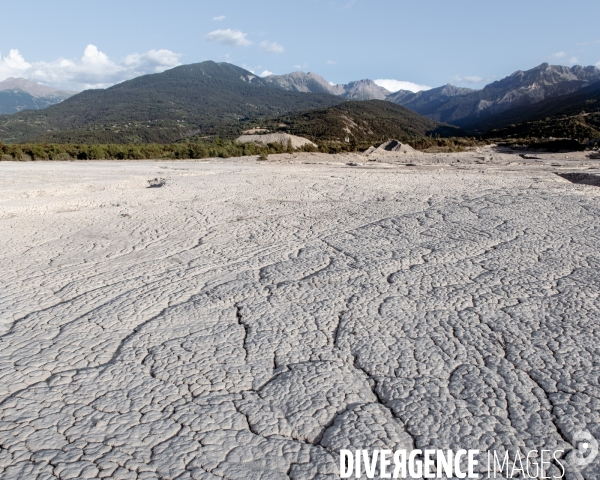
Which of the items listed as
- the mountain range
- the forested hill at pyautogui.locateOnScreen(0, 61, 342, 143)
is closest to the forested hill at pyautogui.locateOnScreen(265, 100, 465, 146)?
the mountain range

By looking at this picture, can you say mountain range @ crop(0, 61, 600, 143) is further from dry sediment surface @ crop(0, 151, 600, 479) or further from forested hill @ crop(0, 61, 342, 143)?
dry sediment surface @ crop(0, 151, 600, 479)

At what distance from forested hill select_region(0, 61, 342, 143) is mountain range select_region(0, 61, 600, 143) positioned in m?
0.26

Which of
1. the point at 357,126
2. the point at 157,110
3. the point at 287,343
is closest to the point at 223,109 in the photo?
the point at 157,110

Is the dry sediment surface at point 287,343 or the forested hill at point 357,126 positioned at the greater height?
the dry sediment surface at point 287,343

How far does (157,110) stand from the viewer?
12581 centimetres

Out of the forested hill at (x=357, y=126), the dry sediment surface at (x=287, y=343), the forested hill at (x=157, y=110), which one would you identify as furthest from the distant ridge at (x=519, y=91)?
the dry sediment surface at (x=287, y=343)

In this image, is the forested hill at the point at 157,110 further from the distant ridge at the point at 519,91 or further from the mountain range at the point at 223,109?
the distant ridge at the point at 519,91

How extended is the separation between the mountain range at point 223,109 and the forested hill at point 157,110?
0.26m

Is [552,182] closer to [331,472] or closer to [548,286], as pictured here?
[548,286]

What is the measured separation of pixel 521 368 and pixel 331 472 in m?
1.21

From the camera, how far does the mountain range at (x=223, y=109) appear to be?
7538 cm

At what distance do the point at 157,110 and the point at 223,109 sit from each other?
932 inches

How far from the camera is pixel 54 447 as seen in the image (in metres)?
1.83

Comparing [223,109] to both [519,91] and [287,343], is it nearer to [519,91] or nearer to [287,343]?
[519,91]
